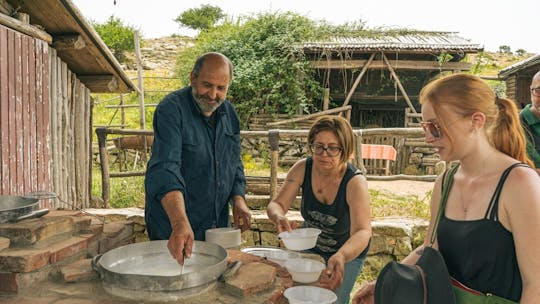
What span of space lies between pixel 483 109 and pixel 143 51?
84.6ft

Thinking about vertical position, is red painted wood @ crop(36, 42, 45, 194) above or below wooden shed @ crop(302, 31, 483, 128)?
below

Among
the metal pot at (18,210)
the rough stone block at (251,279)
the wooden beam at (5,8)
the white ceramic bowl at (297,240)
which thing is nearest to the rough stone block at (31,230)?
the metal pot at (18,210)

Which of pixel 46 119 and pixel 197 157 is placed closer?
pixel 197 157

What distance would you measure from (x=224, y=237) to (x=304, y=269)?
1.46ft

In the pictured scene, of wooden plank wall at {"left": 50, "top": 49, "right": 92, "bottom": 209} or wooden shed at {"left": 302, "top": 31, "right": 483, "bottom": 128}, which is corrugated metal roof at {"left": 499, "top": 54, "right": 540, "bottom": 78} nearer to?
wooden shed at {"left": 302, "top": 31, "right": 483, "bottom": 128}

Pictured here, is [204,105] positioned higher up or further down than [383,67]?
further down

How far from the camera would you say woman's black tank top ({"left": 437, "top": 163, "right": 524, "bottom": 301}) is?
1.31 meters

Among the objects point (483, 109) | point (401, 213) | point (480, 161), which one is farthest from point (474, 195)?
point (401, 213)

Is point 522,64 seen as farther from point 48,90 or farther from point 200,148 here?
point 200,148

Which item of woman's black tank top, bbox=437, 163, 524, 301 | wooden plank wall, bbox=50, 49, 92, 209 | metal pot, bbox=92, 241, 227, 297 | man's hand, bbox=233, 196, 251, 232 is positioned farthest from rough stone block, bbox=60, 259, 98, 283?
wooden plank wall, bbox=50, 49, 92, 209

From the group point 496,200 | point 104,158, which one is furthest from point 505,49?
point 496,200

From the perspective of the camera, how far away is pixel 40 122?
174 inches

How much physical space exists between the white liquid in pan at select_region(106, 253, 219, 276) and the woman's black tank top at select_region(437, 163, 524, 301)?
0.94 m

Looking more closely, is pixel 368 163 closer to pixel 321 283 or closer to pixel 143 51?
pixel 321 283
